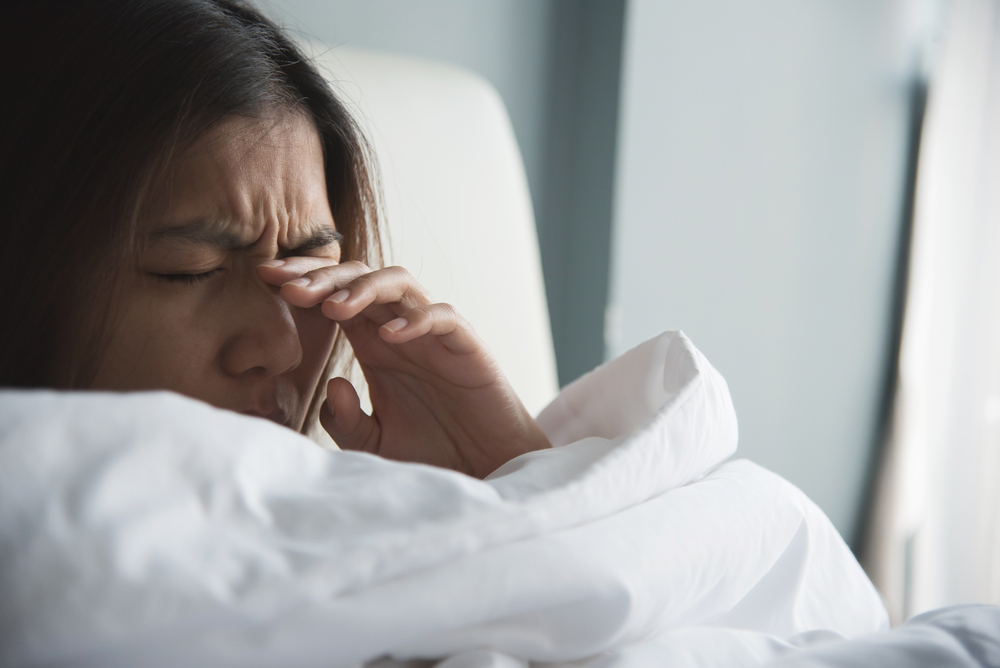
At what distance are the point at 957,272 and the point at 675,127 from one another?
0.92 meters

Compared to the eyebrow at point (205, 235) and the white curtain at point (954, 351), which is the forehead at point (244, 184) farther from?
the white curtain at point (954, 351)

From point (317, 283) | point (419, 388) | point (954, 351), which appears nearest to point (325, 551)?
point (317, 283)

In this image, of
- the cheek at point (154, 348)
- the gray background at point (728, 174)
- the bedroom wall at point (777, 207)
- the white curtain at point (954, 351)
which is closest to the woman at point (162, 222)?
the cheek at point (154, 348)

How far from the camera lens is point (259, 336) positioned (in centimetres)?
51

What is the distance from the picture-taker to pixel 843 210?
1.75 m

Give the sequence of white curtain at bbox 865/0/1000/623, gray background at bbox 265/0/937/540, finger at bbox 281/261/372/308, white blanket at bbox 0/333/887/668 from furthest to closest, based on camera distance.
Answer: white curtain at bbox 865/0/1000/623
gray background at bbox 265/0/937/540
finger at bbox 281/261/372/308
white blanket at bbox 0/333/887/668

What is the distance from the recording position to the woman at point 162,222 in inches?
18.7

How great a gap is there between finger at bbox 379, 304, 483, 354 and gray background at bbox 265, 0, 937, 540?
66 centimetres

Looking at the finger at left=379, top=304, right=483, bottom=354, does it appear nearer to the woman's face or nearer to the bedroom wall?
the woman's face

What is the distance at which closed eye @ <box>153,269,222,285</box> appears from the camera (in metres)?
0.48

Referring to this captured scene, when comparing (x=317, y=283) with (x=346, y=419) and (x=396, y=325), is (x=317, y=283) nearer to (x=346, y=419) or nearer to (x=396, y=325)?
(x=396, y=325)

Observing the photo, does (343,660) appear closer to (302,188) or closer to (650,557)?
(650,557)

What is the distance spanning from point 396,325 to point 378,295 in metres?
0.03

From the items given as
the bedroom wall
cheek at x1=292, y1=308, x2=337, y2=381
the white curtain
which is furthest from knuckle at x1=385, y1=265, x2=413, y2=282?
the white curtain
